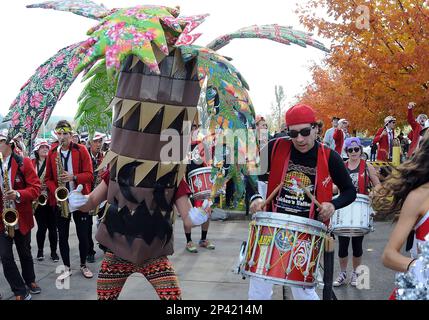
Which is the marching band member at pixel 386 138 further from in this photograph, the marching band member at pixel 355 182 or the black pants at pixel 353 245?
the black pants at pixel 353 245

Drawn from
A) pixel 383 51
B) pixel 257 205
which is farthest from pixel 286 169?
pixel 383 51

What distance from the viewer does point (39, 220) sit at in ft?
25.5

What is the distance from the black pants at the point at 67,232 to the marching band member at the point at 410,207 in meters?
4.76

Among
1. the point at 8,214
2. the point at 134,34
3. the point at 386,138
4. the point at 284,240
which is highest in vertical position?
the point at 134,34

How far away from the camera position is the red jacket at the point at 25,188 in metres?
5.70

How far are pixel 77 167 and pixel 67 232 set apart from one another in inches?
32.7

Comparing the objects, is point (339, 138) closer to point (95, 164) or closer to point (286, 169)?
point (95, 164)

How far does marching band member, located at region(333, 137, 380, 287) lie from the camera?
20.8ft

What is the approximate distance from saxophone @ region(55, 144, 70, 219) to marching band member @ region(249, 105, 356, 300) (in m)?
2.97

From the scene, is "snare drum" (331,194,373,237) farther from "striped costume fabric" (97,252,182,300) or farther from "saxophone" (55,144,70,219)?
"saxophone" (55,144,70,219)

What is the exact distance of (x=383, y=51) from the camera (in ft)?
39.5

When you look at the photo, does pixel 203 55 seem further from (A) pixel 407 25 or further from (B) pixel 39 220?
(A) pixel 407 25

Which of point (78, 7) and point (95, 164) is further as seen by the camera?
point (95, 164)

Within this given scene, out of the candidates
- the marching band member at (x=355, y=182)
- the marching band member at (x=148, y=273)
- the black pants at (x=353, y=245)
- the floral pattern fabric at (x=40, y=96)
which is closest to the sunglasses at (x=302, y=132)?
the marching band member at (x=148, y=273)
